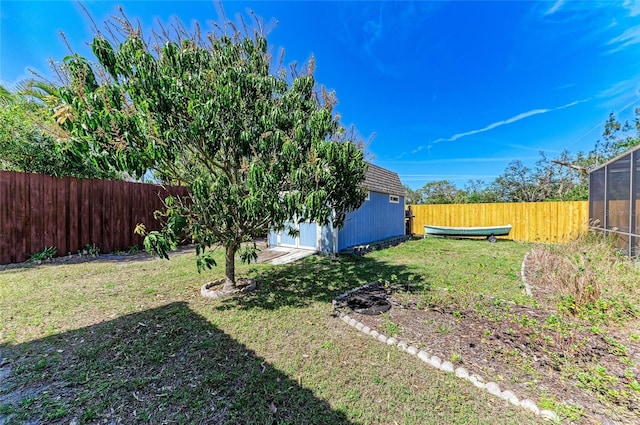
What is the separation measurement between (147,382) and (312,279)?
137 inches

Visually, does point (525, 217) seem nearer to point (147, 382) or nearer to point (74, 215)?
point (147, 382)

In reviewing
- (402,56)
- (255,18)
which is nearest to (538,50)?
(402,56)

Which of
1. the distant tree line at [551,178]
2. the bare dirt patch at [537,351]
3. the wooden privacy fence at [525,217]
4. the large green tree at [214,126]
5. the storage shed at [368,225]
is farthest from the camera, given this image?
the distant tree line at [551,178]

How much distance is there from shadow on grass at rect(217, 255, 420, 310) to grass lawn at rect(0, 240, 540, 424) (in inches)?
2.1

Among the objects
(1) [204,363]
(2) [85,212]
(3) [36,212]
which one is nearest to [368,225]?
(1) [204,363]

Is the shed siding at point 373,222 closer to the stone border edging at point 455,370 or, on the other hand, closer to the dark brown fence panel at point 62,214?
the stone border edging at point 455,370

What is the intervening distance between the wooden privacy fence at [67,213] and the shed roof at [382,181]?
22.4 ft

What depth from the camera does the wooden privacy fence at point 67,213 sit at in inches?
237

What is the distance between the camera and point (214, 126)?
3.23m

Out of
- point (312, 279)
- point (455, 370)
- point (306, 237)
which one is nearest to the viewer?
point (455, 370)

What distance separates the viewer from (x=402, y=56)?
417 inches

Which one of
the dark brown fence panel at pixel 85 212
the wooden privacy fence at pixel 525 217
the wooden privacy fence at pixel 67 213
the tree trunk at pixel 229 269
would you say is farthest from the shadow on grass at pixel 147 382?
the wooden privacy fence at pixel 525 217

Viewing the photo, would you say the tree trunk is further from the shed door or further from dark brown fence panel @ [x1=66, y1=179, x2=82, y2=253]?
dark brown fence panel @ [x1=66, y1=179, x2=82, y2=253]

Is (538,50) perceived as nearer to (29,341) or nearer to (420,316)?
(420,316)
